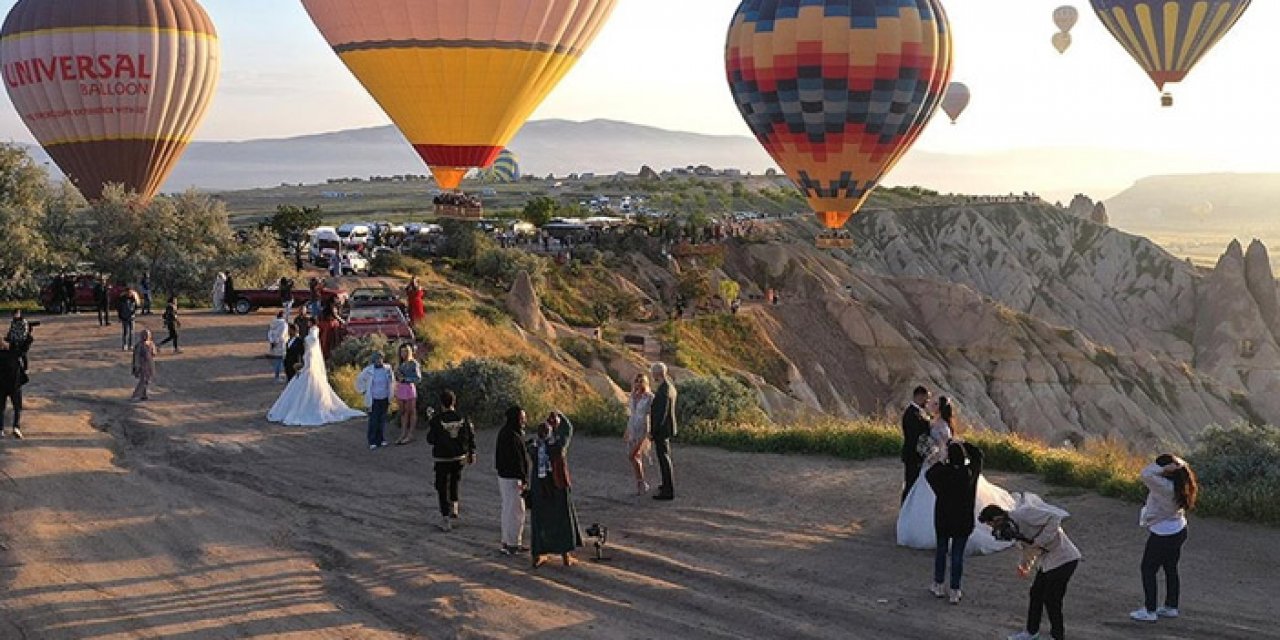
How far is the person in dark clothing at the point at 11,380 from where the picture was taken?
64.2ft

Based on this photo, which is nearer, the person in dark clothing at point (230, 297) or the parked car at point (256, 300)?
the person in dark clothing at point (230, 297)

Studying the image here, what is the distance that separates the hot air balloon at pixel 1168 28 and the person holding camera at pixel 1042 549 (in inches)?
1563

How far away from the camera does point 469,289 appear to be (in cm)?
5166

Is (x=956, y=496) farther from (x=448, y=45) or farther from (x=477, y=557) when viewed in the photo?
(x=448, y=45)

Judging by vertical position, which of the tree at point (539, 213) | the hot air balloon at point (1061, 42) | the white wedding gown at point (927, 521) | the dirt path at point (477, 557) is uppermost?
the hot air balloon at point (1061, 42)

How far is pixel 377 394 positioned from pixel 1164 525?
38.2 ft

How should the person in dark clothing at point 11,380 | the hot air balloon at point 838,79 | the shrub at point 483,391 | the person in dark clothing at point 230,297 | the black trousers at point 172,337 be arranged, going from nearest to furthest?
the person in dark clothing at point 11,380 < the shrub at point 483,391 < the black trousers at point 172,337 < the person in dark clothing at point 230,297 < the hot air balloon at point 838,79

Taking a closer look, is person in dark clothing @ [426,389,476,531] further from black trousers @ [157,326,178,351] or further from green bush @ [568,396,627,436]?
black trousers @ [157,326,178,351]

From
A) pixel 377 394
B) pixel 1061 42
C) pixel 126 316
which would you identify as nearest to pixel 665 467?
pixel 377 394

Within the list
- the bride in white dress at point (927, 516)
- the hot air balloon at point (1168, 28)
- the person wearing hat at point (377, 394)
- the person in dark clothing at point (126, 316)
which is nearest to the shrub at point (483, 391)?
the person wearing hat at point (377, 394)

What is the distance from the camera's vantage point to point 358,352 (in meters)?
27.4

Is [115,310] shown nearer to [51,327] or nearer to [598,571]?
[51,327]

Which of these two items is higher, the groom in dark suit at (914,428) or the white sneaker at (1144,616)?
the groom in dark suit at (914,428)

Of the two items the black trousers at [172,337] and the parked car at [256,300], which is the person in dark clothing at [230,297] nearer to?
the parked car at [256,300]
